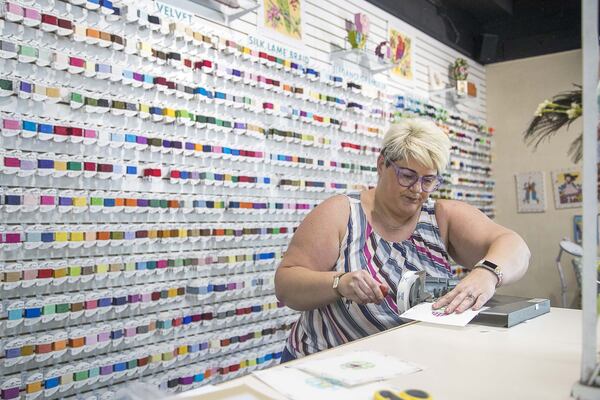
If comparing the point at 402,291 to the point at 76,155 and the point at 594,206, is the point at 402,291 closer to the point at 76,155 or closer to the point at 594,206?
the point at 594,206

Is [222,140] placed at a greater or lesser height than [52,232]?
greater

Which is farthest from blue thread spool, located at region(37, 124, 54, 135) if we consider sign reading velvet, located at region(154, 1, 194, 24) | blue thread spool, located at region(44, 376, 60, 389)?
blue thread spool, located at region(44, 376, 60, 389)

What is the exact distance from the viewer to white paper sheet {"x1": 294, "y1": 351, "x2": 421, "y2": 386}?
1259 mm

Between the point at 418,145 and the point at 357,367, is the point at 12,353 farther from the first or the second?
the point at 418,145

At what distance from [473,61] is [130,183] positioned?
5.23 meters

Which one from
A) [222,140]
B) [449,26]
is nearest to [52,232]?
[222,140]

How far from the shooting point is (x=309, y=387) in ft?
3.97

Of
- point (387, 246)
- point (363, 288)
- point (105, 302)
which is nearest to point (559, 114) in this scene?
point (387, 246)

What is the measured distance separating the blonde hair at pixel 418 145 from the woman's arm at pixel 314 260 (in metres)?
0.31

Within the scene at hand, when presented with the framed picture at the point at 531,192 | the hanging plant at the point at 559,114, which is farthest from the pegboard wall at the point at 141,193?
the framed picture at the point at 531,192

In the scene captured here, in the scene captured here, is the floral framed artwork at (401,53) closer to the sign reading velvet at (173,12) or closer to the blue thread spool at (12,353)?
the sign reading velvet at (173,12)

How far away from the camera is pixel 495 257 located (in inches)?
87.0

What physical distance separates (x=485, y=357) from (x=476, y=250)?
43.1 inches

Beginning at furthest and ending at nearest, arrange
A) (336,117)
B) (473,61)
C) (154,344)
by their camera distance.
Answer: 1. (473,61)
2. (336,117)
3. (154,344)
